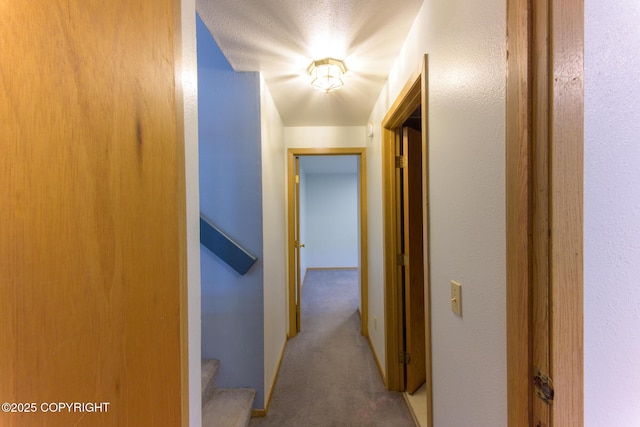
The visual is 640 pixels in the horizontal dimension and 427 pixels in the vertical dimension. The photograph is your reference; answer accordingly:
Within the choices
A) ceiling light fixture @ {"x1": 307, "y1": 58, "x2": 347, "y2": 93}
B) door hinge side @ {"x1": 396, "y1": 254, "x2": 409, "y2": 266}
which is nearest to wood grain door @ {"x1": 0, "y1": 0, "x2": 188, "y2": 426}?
ceiling light fixture @ {"x1": 307, "y1": 58, "x2": 347, "y2": 93}

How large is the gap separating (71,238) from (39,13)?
439 mm

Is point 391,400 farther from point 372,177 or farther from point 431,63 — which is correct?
point 431,63

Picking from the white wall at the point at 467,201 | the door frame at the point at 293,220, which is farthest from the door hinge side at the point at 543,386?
the door frame at the point at 293,220

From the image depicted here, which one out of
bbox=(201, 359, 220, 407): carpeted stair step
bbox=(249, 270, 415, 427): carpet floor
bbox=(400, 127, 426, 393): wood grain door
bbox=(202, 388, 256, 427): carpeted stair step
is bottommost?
bbox=(249, 270, 415, 427): carpet floor

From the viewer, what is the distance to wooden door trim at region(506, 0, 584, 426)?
18.1 inches

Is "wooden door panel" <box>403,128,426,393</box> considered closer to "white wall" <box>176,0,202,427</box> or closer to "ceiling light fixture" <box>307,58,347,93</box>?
"ceiling light fixture" <box>307,58,347,93</box>

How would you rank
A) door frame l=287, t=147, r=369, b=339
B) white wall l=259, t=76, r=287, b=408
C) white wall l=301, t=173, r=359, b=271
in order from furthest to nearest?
white wall l=301, t=173, r=359, b=271 → door frame l=287, t=147, r=369, b=339 → white wall l=259, t=76, r=287, b=408

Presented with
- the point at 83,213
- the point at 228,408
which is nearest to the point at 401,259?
the point at 228,408

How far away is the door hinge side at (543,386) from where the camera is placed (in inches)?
18.8

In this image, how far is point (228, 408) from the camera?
149 centimetres

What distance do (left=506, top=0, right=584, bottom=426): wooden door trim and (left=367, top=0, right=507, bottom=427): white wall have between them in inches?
3.4

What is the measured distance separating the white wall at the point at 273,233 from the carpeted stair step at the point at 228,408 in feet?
0.50

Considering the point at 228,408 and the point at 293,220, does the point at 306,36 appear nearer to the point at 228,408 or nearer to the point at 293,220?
the point at 293,220

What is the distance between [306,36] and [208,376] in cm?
211
